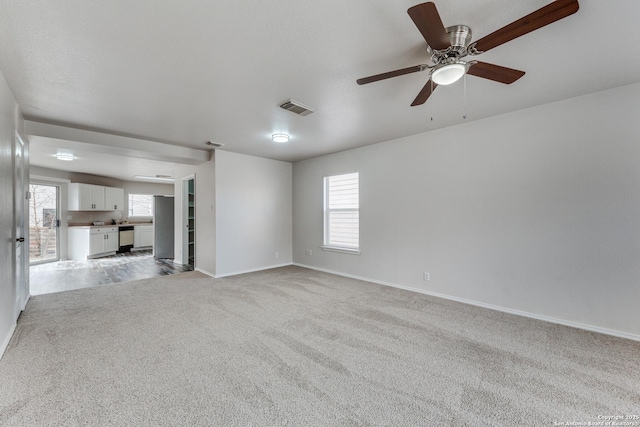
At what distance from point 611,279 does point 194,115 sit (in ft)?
16.2

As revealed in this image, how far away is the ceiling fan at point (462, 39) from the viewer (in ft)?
4.24

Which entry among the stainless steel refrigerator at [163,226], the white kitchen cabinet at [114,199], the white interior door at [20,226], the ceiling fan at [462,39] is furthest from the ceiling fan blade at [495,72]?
the white kitchen cabinet at [114,199]

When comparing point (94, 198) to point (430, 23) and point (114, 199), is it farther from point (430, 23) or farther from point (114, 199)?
point (430, 23)

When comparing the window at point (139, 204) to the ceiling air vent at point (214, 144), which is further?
the window at point (139, 204)

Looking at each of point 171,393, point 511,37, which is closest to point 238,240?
point 171,393

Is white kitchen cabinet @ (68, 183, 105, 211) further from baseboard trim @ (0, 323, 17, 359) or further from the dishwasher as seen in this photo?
Answer: baseboard trim @ (0, 323, 17, 359)

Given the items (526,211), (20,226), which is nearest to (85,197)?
(20,226)

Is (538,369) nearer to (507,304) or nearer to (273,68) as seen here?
(507,304)

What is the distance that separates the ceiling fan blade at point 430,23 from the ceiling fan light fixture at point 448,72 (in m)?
0.14

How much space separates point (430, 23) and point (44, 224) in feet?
30.1

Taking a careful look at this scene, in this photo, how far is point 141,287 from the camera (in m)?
4.27

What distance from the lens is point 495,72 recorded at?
1871mm

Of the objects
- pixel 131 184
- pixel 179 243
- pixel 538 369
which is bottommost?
pixel 538 369

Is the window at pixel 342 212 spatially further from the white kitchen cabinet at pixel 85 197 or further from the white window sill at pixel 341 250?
the white kitchen cabinet at pixel 85 197
